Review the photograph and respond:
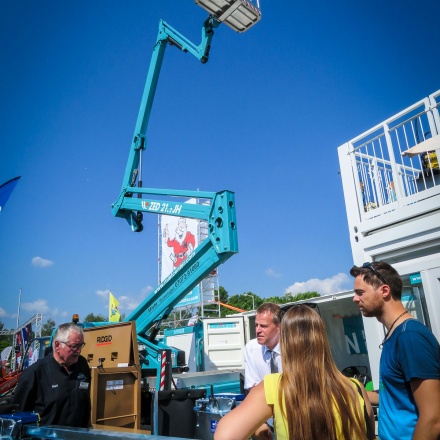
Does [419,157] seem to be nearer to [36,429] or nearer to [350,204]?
[350,204]

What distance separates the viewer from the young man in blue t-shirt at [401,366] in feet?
5.76

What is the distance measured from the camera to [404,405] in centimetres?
193

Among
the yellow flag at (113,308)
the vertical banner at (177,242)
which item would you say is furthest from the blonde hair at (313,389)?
the vertical banner at (177,242)

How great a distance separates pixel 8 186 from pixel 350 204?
20.6 feet

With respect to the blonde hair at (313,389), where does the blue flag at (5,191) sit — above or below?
above

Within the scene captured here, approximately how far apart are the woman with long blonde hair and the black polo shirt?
2303mm

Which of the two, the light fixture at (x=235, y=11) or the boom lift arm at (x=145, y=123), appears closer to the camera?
the light fixture at (x=235, y=11)

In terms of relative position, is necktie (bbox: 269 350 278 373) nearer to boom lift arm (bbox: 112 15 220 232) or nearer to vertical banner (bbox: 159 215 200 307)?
boom lift arm (bbox: 112 15 220 232)

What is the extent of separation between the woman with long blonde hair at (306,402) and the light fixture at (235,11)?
767 centimetres

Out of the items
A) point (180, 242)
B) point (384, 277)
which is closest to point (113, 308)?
point (180, 242)

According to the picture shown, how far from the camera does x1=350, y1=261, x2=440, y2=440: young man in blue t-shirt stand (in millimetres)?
1755

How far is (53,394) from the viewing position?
10.5ft

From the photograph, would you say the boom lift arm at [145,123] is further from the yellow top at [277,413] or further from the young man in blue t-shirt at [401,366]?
the yellow top at [277,413]

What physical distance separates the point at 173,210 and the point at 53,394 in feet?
16.9
